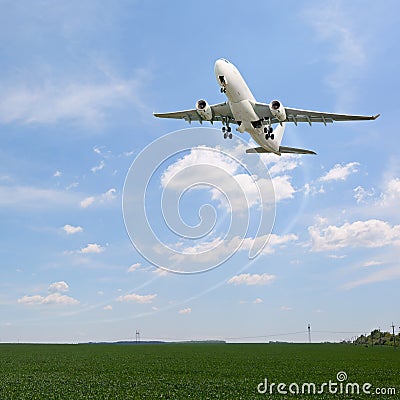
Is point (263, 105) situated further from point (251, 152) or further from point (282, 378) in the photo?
point (282, 378)

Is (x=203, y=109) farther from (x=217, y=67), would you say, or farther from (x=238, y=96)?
(x=217, y=67)

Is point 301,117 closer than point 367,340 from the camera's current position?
Yes

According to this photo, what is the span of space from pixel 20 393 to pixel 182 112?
28.3 metres

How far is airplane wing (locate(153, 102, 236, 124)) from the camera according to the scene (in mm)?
48656

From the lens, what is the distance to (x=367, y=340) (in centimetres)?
17825

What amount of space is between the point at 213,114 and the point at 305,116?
8276 millimetres

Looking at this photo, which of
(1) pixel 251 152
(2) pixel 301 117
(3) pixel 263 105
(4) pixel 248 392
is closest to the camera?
(4) pixel 248 392

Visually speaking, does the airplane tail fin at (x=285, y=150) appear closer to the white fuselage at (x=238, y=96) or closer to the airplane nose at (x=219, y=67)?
the white fuselage at (x=238, y=96)

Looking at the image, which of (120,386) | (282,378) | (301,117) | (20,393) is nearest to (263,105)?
(301,117)

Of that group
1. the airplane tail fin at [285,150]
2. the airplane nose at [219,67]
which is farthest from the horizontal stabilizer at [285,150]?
the airplane nose at [219,67]

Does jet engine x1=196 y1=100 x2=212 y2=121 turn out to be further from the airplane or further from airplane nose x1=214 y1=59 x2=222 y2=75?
airplane nose x1=214 y1=59 x2=222 y2=75

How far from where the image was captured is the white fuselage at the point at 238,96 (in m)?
41.3

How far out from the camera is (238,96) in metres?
42.7

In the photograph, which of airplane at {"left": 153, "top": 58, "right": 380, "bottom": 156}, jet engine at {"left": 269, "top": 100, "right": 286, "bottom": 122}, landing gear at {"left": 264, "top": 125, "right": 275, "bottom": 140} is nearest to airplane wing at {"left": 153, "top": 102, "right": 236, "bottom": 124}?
airplane at {"left": 153, "top": 58, "right": 380, "bottom": 156}
